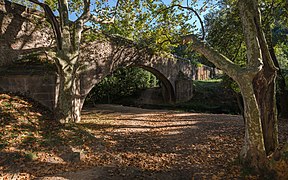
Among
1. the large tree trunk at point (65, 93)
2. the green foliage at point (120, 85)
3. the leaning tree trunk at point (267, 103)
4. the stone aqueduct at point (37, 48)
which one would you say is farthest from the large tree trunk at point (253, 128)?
the green foliage at point (120, 85)

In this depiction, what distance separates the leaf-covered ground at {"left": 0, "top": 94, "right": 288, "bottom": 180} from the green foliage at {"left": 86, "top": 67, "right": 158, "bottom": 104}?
31.8 feet

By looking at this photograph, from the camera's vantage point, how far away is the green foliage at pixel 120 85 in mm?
16938

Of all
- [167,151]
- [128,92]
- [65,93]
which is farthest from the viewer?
[128,92]

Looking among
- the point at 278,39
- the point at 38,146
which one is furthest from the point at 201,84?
the point at 38,146

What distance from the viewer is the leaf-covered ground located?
13.3 ft

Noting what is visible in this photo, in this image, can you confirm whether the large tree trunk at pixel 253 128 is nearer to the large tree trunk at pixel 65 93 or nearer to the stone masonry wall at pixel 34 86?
the large tree trunk at pixel 65 93

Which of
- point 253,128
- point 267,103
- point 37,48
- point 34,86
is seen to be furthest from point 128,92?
point 253,128

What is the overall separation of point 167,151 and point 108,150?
1695 millimetres

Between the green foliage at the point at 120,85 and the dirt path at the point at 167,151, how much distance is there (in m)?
9.19

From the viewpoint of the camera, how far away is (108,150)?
5.44 metres

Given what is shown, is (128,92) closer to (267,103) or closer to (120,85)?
(120,85)

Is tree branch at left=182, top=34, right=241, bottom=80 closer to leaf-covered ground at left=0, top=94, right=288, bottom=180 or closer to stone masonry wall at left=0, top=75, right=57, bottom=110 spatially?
leaf-covered ground at left=0, top=94, right=288, bottom=180

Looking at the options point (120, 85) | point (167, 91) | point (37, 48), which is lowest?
point (167, 91)

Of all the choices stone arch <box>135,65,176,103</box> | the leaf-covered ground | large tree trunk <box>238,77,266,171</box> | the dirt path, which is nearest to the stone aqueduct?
the leaf-covered ground
